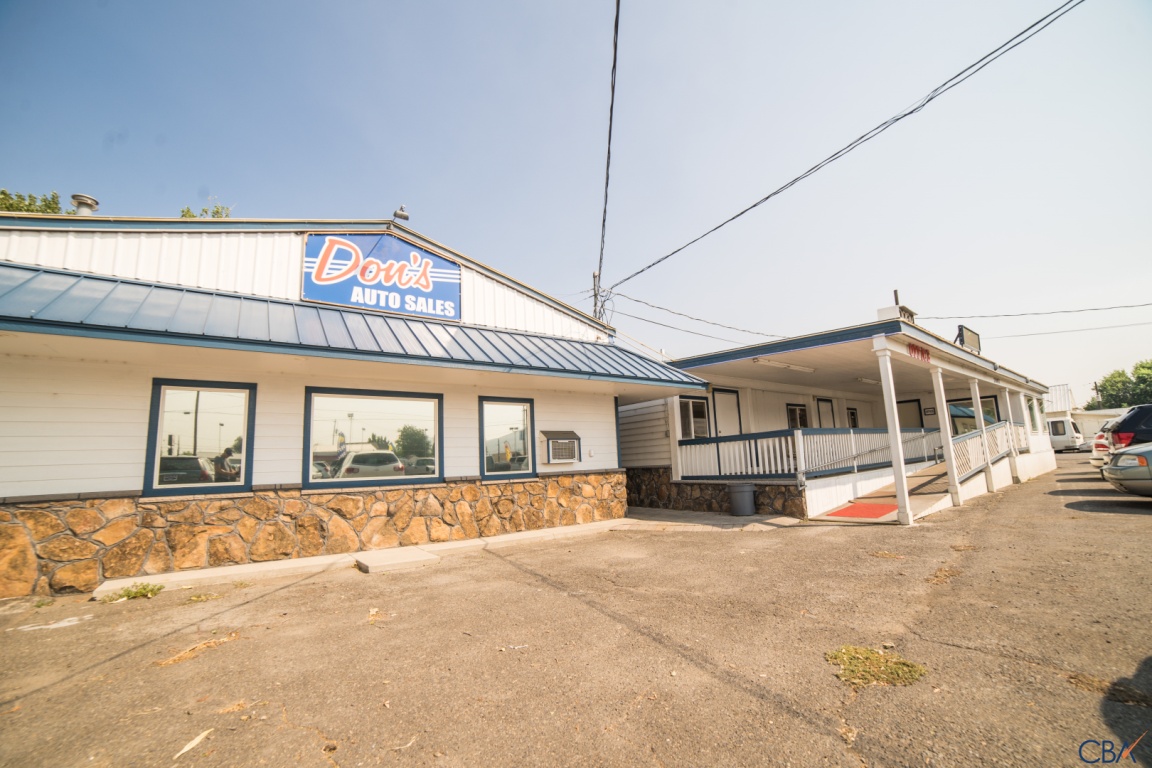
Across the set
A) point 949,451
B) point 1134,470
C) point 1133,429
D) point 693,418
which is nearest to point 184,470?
point 693,418

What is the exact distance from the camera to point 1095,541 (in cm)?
714

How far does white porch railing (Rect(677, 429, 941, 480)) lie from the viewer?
Result: 11828 millimetres

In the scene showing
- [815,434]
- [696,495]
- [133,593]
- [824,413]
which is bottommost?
[133,593]

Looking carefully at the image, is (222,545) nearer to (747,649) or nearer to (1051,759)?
(747,649)

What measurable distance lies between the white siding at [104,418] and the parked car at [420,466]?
1.60 m

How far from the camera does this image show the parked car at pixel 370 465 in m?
8.88

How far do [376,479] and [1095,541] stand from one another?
1171 centimetres

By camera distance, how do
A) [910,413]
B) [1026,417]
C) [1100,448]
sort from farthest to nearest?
[910,413] → [1026,417] → [1100,448]

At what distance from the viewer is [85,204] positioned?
8.02 metres

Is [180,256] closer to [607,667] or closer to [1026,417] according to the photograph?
[607,667]

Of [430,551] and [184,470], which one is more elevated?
[184,470]

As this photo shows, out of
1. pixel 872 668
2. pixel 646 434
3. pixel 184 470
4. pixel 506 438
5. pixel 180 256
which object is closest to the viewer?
pixel 872 668

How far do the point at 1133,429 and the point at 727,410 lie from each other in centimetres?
971

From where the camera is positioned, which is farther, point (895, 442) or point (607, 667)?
point (895, 442)
